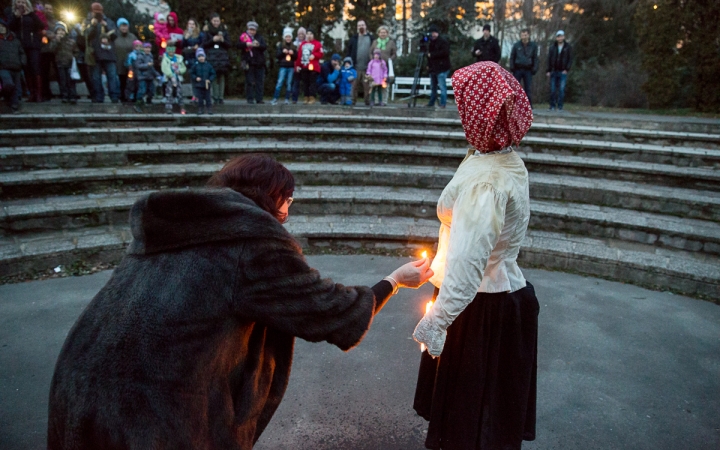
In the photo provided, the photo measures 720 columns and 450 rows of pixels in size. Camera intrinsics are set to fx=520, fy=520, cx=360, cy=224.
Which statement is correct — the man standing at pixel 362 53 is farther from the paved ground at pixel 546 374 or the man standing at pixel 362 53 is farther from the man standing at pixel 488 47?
the paved ground at pixel 546 374

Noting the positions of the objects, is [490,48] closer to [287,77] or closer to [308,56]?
[308,56]

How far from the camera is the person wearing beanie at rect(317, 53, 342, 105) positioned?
1238 centimetres

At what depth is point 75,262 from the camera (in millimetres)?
5652

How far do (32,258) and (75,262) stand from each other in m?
0.40

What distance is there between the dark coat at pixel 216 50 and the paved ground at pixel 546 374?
20.8ft

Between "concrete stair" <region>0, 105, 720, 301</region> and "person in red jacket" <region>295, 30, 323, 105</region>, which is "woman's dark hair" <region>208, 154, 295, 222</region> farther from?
"person in red jacket" <region>295, 30, 323, 105</region>

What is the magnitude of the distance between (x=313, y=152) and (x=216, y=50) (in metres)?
3.99

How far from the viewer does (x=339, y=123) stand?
31.6 feet

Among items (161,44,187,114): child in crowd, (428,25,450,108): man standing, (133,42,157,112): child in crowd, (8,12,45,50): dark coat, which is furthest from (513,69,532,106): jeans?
(8,12,45,50): dark coat

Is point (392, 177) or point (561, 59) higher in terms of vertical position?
point (561, 59)

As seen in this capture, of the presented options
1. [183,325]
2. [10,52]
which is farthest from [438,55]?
[183,325]

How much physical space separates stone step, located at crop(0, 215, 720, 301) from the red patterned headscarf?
13.6 ft

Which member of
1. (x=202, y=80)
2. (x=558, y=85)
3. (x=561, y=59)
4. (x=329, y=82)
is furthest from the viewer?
(x=329, y=82)

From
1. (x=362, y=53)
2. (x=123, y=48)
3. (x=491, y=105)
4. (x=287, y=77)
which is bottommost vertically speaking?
(x=491, y=105)
